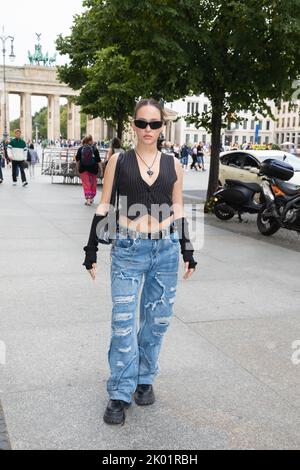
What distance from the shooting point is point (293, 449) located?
9.99ft

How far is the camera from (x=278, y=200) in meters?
9.95

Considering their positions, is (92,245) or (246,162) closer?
(92,245)

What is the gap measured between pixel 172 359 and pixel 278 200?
626 cm

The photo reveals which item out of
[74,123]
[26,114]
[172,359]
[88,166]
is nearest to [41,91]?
[26,114]

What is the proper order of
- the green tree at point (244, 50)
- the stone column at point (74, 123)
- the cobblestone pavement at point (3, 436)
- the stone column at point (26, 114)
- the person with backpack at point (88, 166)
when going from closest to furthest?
the cobblestone pavement at point (3, 436) → the green tree at point (244, 50) → the person with backpack at point (88, 166) → the stone column at point (26, 114) → the stone column at point (74, 123)

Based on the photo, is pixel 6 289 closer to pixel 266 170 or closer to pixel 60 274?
pixel 60 274

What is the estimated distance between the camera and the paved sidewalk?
3174 millimetres

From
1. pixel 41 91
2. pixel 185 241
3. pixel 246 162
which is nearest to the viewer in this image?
pixel 185 241

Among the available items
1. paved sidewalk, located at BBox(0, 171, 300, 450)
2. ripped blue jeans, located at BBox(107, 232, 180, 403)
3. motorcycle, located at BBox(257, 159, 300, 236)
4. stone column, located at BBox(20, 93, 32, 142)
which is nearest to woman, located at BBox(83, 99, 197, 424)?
ripped blue jeans, located at BBox(107, 232, 180, 403)

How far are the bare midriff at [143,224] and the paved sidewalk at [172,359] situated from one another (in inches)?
44.6

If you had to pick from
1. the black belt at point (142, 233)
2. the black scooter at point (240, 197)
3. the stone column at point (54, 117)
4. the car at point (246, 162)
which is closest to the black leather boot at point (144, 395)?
the black belt at point (142, 233)

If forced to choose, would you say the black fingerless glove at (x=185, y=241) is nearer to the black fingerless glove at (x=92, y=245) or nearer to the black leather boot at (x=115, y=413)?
the black fingerless glove at (x=92, y=245)

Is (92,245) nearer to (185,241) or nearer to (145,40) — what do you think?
(185,241)

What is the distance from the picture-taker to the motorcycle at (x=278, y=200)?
9.59m
